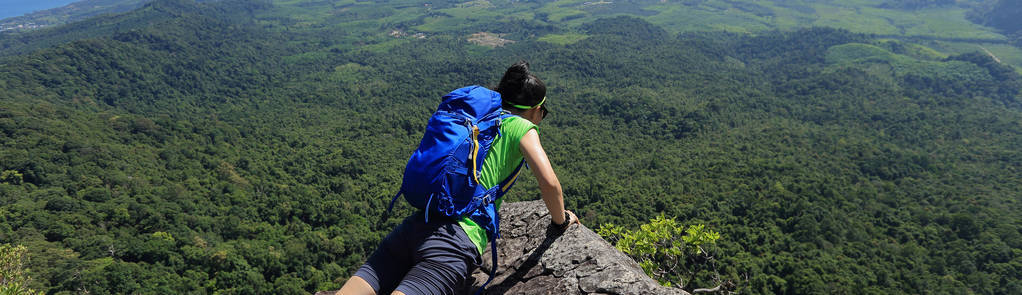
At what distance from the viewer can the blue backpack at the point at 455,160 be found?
3641mm

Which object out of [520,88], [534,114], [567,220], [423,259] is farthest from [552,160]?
[423,259]

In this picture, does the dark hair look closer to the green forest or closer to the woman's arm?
the woman's arm

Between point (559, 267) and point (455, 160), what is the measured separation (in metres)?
1.94

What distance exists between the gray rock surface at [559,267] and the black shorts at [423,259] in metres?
0.98

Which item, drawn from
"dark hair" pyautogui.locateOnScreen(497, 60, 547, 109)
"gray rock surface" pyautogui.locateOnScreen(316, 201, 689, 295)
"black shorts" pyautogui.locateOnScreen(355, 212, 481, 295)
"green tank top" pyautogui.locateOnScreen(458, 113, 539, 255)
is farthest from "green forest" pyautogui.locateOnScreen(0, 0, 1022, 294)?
"black shorts" pyautogui.locateOnScreen(355, 212, 481, 295)

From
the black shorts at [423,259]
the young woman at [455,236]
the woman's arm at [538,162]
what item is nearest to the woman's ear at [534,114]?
the young woman at [455,236]

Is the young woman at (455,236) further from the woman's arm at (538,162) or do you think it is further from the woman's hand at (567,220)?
the woman's hand at (567,220)

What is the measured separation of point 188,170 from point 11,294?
77655 millimetres

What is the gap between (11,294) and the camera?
10.7m

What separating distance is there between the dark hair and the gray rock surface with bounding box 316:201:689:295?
1.59 metres

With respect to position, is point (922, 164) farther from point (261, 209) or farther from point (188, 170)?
point (188, 170)

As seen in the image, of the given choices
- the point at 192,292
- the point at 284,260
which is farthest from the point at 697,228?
the point at 284,260

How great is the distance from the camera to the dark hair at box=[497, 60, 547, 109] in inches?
167

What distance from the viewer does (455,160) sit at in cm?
367
